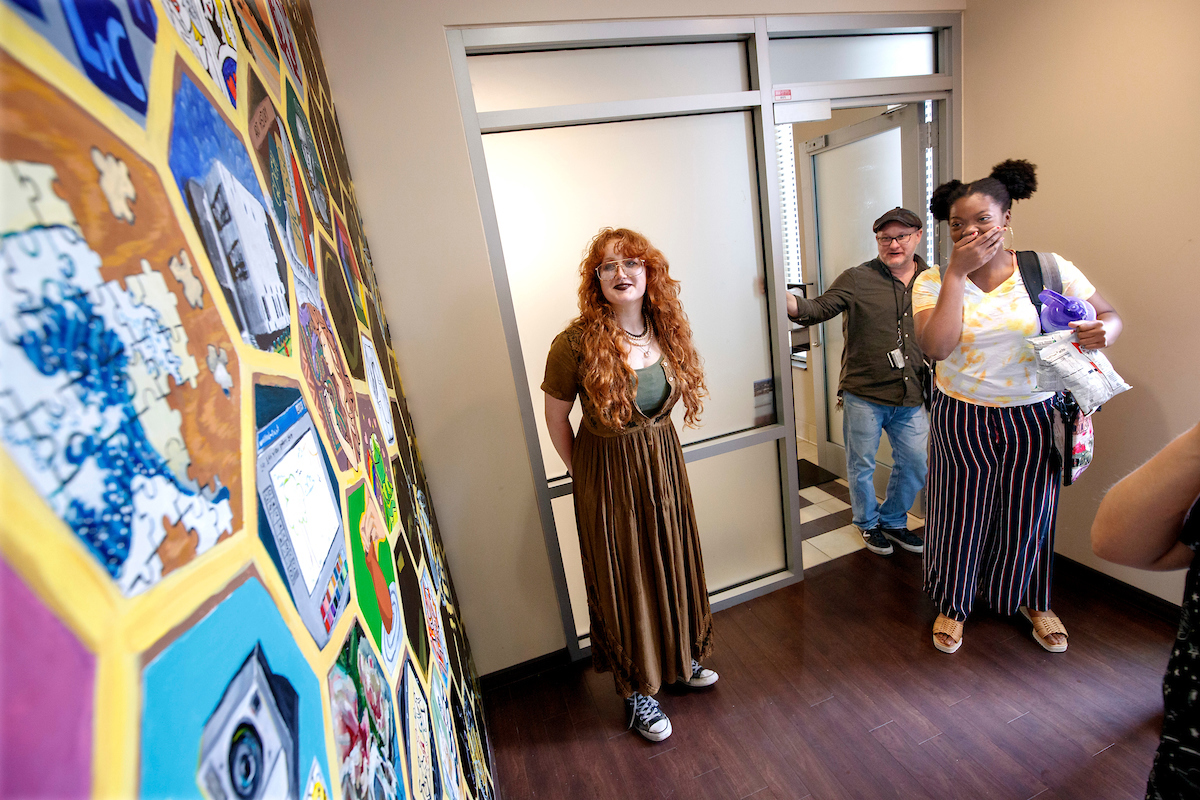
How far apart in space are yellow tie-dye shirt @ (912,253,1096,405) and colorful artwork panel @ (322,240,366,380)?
173cm

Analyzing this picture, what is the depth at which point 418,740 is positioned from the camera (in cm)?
89

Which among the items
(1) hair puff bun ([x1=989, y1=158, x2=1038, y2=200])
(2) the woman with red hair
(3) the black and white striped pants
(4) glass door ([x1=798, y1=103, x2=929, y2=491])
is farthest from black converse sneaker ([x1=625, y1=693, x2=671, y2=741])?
(1) hair puff bun ([x1=989, y1=158, x2=1038, y2=200])

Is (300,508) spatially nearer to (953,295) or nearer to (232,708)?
(232,708)

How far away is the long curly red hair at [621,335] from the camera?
1.56 m

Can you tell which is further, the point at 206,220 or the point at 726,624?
the point at 726,624

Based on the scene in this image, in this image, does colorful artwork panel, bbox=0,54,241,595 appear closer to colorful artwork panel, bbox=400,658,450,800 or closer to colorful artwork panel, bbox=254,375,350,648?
colorful artwork panel, bbox=254,375,350,648

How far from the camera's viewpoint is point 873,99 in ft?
7.23

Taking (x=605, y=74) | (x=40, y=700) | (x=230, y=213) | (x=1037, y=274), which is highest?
(x=605, y=74)

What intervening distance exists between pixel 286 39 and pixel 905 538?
3.01 meters

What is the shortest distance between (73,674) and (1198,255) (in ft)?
8.90

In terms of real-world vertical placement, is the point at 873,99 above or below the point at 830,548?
above

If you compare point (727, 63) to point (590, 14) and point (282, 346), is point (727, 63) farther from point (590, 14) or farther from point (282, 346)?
point (282, 346)

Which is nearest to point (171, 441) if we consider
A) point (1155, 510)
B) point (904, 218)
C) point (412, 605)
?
point (412, 605)

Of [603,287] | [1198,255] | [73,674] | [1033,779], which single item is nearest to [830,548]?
[1033,779]
